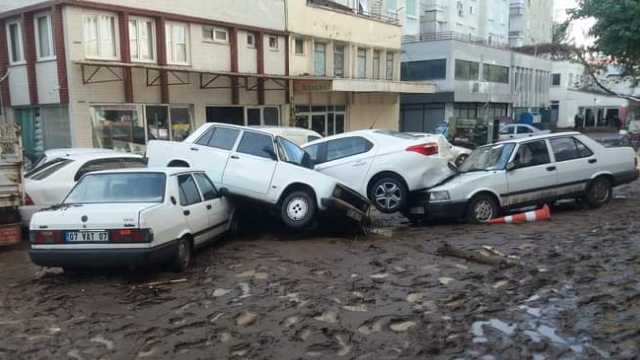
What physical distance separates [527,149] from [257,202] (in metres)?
5.15

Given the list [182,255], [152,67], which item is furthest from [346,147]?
[152,67]

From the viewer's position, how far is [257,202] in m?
9.09

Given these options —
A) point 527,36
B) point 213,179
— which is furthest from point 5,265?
point 527,36

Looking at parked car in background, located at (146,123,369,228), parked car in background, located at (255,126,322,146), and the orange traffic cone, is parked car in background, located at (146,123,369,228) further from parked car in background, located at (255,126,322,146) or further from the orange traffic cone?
parked car in background, located at (255,126,322,146)

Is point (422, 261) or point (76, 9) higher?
point (76, 9)

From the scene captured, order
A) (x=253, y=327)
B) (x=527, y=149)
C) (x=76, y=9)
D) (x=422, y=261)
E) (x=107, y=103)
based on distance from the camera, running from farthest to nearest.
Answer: (x=107, y=103)
(x=76, y=9)
(x=527, y=149)
(x=422, y=261)
(x=253, y=327)

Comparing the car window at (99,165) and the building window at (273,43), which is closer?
the car window at (99,165)

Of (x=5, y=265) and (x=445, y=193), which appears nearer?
(x=5, y=265)

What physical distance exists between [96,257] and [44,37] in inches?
524

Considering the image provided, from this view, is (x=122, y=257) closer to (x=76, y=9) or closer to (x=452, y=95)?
(x=76, y=9)

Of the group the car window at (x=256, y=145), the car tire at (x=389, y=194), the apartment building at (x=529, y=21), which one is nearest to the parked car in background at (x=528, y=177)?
the car tire at (x=389, y=194)

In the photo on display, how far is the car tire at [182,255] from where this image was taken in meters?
6.86

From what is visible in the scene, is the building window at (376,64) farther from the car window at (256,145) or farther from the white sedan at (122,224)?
the white sedan at (122,224)

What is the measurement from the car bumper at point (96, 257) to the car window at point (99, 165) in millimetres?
3227
